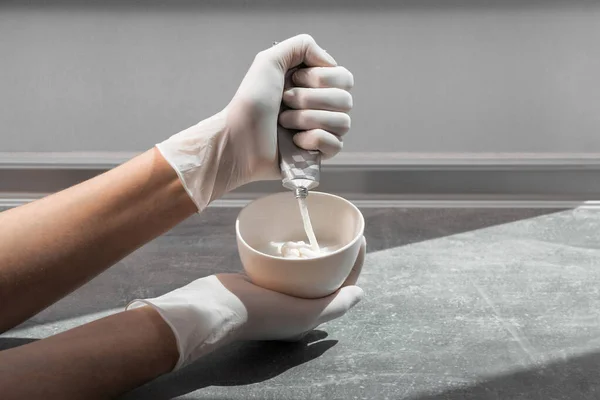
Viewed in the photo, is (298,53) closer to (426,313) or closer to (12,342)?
(426,313)

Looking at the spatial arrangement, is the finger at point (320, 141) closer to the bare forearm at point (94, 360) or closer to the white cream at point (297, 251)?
the white cream at point (297, 251)

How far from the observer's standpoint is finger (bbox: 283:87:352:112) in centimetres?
112

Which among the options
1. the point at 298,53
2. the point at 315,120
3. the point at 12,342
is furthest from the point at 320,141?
the point at 12,342

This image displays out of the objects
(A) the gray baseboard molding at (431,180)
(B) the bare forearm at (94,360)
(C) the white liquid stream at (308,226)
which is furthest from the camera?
(A) the gray baseboard molding at (431,180)

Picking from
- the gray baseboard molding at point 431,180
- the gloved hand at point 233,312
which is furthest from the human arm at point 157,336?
the gray baseboard molding at point 431,180

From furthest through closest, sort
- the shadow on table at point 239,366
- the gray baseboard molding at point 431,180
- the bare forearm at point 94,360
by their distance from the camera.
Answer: the gray baseboard molding at point 431,180
the shadow on table at point 239,366
the bare forearm at point 94,360

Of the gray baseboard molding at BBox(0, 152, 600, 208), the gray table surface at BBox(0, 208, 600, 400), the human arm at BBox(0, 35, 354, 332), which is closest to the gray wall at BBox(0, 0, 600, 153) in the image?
the gray baseboard molding at BBox(0, 152, 600, 208)

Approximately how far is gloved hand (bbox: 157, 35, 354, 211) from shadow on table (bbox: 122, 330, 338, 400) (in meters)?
0.22

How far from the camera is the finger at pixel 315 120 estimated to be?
3.64 ft

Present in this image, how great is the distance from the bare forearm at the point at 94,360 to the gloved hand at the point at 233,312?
0.08 ft

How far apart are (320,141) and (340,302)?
242 mm

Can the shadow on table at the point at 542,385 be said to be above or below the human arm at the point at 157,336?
below

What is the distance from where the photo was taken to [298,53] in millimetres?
1134

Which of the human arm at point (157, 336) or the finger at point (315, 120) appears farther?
the finger at point (315, 120)
